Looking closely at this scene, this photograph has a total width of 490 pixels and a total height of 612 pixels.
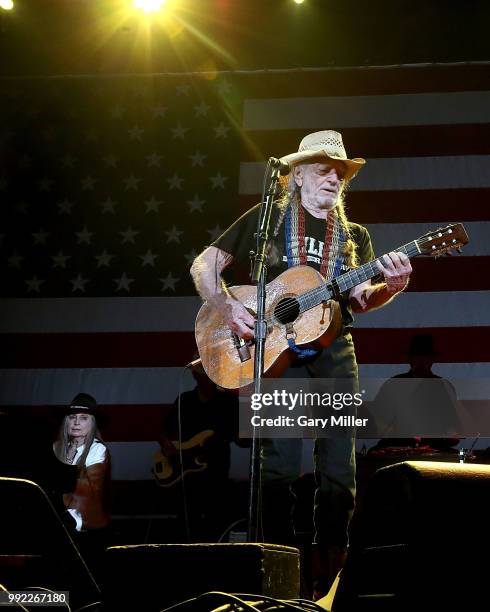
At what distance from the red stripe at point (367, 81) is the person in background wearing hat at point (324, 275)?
9.11 ft

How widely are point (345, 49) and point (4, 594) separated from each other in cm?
559

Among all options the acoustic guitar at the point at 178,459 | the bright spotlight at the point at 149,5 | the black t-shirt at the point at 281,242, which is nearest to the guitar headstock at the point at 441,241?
the black t-shirt at the point at 281,242

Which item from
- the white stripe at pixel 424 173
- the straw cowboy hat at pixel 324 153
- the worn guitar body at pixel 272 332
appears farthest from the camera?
the white stripe at pixel 424 173

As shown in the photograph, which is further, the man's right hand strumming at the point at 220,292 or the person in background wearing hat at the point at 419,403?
the person in background wearing hat at the point at 419,403

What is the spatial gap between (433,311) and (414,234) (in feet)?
2.18

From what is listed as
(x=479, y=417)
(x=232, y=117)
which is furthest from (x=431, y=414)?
(x=232, y=117)

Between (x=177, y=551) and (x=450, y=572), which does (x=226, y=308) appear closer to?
(x=177, y=551)

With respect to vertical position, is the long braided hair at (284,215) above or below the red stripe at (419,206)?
below

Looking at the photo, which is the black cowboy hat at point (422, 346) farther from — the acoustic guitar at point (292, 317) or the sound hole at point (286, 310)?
the sound hole at point (286, 310)

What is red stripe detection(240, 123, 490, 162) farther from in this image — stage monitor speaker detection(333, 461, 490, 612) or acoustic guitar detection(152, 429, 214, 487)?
stage monitor speaker detection(333, 461, 490, 612)

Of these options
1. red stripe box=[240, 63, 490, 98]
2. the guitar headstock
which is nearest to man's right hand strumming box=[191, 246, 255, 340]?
the guitar headstock

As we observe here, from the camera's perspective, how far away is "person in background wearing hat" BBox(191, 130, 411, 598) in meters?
2.79

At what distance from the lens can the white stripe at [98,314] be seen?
228 inches

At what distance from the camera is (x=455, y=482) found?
1077 millimetres
